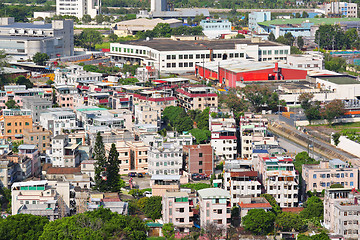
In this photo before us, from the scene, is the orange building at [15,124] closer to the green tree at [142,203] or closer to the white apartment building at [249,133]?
the white apartment building at [249,133]

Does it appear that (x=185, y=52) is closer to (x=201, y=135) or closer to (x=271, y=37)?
(x=271, y=37)

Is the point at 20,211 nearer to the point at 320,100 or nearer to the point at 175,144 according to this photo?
the point at 175,144

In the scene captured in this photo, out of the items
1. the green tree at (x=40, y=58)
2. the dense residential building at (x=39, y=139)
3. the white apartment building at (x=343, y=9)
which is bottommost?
the dense residential building at (x=39, y=139)

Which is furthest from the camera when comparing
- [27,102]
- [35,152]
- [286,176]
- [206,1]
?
[206,1]

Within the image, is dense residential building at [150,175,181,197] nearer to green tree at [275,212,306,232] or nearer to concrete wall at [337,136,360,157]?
green tree at [275,212,306,232]

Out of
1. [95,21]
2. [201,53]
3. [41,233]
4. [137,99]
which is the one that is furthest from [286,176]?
[95,21]

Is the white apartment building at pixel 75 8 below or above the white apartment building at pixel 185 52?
above

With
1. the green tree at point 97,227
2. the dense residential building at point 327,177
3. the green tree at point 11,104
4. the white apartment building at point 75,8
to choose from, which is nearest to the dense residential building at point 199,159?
the dense residential building at point 327,177
